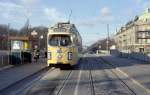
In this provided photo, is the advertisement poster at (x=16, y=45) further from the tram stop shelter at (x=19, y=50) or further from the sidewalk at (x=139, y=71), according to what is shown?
the sidewalk at (x=139, y=71)

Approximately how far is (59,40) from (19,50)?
357 inches

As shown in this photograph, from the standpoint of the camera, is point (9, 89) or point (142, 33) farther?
point (142, 33)

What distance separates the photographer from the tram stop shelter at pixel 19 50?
4106cm

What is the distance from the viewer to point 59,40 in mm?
35250

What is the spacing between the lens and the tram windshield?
3516 cm

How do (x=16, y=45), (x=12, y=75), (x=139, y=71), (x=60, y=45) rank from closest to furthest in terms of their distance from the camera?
(x=12, y=75) < (x=139, y=71) < (x=60, y=45) < (x=16, y=45)

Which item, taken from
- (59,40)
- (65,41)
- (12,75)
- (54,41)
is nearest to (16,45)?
(54,41)

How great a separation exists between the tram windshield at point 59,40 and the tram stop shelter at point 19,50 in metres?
6.65

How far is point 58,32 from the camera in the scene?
35.1m

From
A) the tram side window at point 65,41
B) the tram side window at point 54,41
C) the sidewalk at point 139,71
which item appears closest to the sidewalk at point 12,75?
the tram side window at point 54,41

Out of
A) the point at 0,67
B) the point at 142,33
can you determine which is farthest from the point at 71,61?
the point at 142,33

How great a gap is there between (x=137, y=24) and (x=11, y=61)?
126 meters

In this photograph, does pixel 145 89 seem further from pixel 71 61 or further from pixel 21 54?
pixel 21 54

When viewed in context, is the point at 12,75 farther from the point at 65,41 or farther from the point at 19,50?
the point at 19,50
